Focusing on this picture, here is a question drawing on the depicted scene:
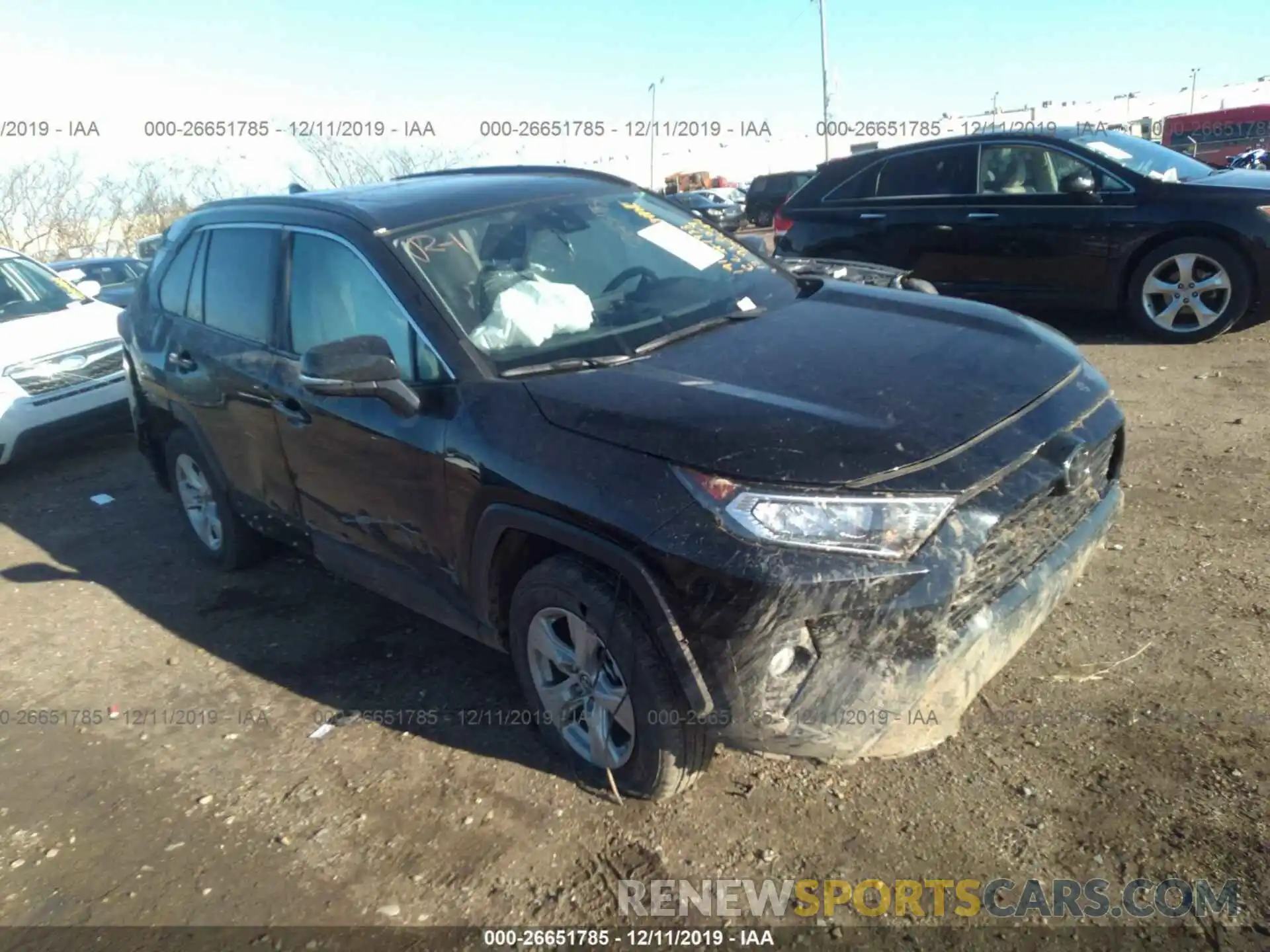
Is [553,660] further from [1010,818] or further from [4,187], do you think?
[4,187]

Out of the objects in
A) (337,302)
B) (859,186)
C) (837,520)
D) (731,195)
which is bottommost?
(837,520)

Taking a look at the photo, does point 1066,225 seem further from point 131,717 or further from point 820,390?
point 131,717

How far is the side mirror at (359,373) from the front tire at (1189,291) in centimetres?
624

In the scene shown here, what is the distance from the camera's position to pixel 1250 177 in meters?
7.36

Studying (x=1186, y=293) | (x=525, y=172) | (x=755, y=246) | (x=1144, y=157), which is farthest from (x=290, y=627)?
(x=1144, y=157)

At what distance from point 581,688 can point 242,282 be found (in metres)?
2.47

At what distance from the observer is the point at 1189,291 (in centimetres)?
717

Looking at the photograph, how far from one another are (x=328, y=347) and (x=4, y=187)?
26279 mm

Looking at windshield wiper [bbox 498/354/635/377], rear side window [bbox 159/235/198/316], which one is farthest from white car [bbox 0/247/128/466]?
windshield wiper [bbox 498/354/635/377]

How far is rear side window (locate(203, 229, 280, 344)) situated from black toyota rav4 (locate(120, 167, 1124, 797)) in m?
0.02

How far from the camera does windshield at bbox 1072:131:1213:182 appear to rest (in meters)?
7.33

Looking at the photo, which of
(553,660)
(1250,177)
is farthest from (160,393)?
(1250,177)

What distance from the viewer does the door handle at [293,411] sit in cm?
367

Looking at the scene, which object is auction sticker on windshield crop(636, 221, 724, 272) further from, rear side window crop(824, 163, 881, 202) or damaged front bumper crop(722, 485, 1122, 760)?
rear side window crop(824, 163, 881, 202)
